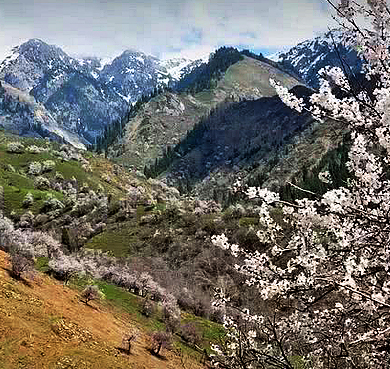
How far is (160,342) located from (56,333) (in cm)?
910

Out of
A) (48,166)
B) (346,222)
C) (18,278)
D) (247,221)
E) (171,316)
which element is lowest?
(18,278)

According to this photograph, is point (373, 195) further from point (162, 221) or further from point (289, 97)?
point (162, 221)

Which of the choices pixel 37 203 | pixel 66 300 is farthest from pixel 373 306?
pixel 37 203

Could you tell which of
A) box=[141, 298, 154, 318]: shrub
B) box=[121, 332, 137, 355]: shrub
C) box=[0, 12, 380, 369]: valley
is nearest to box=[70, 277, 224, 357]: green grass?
box=[0, 12, 380, 369]: valley

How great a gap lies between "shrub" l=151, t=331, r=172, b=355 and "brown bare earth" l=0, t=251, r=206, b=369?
2.00 ft

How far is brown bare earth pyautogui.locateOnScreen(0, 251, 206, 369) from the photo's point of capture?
22.4m

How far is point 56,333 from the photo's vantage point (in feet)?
83.1

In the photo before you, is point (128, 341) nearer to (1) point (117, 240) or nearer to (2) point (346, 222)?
(2) point (346, 222)

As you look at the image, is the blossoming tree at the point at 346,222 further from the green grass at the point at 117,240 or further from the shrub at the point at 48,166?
the shrub at the point at 48,166

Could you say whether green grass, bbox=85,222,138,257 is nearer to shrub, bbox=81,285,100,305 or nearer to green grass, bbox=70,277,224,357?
green grass, bbox=70,277,224,357

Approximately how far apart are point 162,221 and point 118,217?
1418 centimetres

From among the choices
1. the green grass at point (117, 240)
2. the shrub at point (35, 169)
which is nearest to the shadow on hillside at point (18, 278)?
the green grass at point (117, 240)

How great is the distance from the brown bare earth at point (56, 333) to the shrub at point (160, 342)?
2.00ft

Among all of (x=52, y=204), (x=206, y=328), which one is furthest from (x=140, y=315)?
(x=52, y=204)
